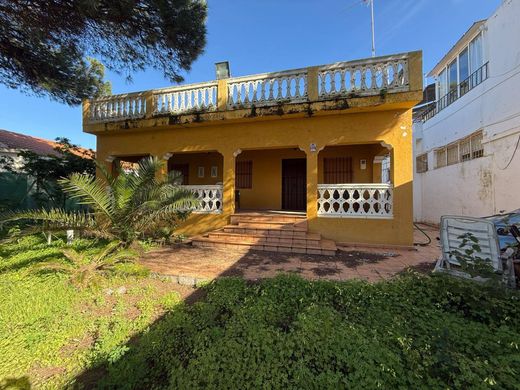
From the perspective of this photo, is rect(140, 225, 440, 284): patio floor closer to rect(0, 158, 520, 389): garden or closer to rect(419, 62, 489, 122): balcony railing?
rect(0, 158, 520, 389): garden

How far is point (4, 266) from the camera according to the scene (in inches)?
193

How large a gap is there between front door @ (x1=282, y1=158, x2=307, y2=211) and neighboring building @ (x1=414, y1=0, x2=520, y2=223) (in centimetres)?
566

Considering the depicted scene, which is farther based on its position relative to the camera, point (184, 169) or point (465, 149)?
point (184, 169)

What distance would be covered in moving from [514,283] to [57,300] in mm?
6051

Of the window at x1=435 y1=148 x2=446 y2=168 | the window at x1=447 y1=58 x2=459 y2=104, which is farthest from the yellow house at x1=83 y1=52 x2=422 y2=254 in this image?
the window at x1=447 y1=58 x2=459 y2=104

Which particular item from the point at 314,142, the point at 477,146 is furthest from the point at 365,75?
the point at 477,146

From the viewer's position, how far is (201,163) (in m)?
10.5

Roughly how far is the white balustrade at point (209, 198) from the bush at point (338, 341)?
13.6ft

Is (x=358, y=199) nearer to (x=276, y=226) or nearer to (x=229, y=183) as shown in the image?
(x=276, y=226)

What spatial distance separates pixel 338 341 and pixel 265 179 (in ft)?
24.4

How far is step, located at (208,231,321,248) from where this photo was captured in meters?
6.14


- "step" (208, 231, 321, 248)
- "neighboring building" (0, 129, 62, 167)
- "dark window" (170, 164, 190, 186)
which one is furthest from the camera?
"neighboring building" (0, 129, 62, 167)

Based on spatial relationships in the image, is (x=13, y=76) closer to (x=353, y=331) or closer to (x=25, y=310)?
(x=25, y=310)

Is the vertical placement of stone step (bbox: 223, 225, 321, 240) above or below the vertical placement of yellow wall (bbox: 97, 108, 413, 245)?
below
